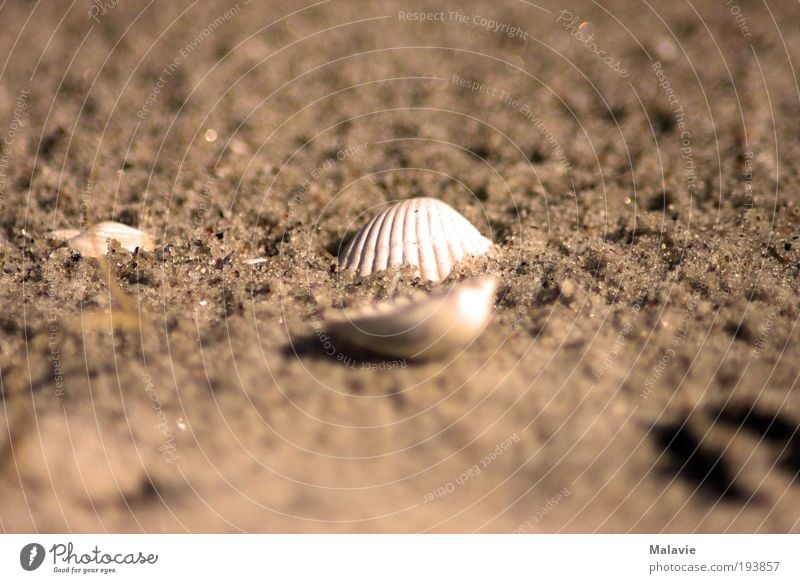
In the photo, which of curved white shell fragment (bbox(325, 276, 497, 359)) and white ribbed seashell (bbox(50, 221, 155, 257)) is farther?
white ribbed seashell (bbox(50, 221, 155, 257))

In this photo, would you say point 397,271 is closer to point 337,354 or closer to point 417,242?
point 417,242

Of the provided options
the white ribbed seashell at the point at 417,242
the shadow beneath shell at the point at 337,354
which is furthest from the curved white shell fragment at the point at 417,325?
the white ribbed seashell at the point at 417,242

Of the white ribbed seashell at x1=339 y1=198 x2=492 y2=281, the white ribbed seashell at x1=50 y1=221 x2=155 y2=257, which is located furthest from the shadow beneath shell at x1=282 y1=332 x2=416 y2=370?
the white ribbed seashell at x1=50 y1=221 x2=155 y2=257

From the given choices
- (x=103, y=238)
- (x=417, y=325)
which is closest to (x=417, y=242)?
(x=417, y=325)

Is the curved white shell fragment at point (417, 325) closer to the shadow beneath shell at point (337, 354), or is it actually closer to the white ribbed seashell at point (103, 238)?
the shadow beneath shell at point (337, 354)

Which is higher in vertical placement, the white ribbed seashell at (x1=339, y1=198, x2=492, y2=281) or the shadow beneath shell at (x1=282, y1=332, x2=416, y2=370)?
the white ribbed seashell at (x1=339, y1=198, x2=492, y2=281)

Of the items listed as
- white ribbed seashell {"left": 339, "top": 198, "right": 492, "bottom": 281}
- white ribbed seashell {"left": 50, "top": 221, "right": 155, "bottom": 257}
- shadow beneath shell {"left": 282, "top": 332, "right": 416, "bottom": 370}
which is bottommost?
shadow beneath shell {"left": 282, "top": 332, "right": 416, "bottom": 370}

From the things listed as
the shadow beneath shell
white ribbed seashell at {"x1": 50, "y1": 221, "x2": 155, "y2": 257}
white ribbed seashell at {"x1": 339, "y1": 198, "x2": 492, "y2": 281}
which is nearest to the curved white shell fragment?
the shadow beneath shell

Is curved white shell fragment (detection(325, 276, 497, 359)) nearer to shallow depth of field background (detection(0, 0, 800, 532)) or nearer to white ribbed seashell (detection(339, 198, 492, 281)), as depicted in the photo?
shallow depth of field background (detection(0, 0, 800, 532))
